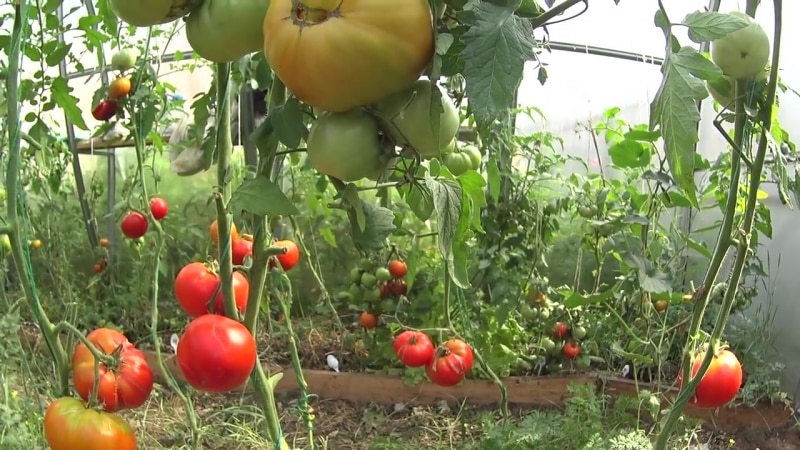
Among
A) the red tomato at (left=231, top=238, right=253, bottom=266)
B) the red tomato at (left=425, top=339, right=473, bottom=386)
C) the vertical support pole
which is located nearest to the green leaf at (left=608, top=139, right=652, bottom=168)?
the red tomato at (left=425, top=339, right=473, bottom=386)

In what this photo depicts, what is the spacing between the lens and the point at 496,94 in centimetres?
39

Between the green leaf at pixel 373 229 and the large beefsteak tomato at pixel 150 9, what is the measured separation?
23 centimetres

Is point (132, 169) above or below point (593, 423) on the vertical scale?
above

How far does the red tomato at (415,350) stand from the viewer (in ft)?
4.84

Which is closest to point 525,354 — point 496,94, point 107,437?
point 107,437

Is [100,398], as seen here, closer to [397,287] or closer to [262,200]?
[262,200]

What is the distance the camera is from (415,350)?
1475 millimetres

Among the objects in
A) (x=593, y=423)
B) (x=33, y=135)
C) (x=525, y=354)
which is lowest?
(x=525, y=354)

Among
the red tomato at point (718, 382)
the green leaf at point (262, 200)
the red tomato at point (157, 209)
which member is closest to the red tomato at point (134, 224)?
the red tomato at point (157, 209)

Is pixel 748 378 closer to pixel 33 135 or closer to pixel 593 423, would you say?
pixel 593 423

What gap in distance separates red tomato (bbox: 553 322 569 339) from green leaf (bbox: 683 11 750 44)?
5.51ft

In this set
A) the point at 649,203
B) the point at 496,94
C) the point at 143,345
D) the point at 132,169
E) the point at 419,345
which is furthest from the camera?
the point at 132,169

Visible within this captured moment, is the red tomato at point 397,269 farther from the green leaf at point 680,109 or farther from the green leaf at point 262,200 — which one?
the green leaf at point 680,109

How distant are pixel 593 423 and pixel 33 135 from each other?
136 cm
